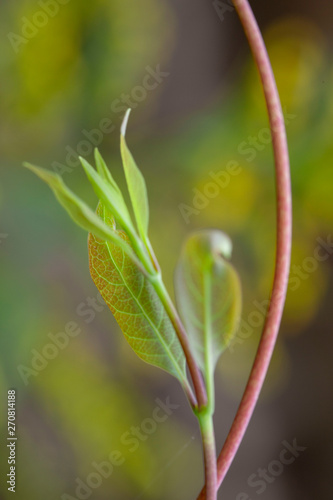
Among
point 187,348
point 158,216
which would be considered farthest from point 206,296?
point 158,216

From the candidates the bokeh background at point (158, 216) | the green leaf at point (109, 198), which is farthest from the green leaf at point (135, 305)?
the bokeh background at point (158, 216)

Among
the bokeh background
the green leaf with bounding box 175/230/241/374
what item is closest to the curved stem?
the green leaf with bounding box 175/230/241/374

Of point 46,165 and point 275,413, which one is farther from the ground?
point 46,165

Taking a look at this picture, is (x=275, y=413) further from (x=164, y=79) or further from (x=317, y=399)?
(x=164, y=79)

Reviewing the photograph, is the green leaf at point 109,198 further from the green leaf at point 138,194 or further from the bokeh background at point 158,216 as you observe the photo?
the bokeh background at point 158,216

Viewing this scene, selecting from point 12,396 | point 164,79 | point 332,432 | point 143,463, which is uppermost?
point 164,79

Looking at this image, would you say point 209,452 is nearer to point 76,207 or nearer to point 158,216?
point 76,207

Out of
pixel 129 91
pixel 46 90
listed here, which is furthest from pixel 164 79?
pixel 46 90
